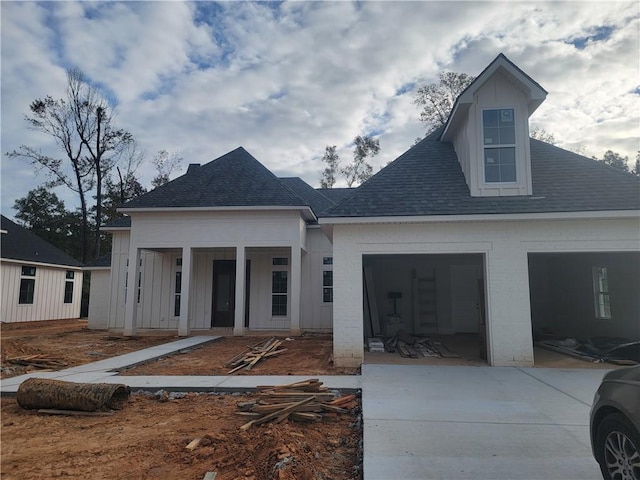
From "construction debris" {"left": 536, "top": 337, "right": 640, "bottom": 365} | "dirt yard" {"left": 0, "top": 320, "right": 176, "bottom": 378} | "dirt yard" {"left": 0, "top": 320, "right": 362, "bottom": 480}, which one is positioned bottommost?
"dirt yard" {"left": 0, "top": 320, "right": 176, "bottom": 378}

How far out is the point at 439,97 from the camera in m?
25.1

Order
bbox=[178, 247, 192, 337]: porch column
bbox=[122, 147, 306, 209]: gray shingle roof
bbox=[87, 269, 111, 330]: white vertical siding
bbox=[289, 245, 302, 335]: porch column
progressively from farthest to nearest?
bbox=[87, 269, 111, 330]: white vertical siding, bbox=[122, 147, 306, 209]: gray shingle roof, bbox=[178, 247, 192, 337]: porch column, bbox=[289, 245, 302, 335]: porch column

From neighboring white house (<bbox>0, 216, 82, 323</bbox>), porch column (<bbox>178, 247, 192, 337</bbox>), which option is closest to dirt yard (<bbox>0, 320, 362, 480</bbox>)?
porch column (<bbox>178, 247, 192, 337</bbox>)

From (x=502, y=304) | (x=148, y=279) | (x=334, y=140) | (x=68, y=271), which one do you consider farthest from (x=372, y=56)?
(x=334, y=140)

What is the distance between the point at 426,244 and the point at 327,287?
706 cm

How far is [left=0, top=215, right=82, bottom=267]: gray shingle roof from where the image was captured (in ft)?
Result: 58.1

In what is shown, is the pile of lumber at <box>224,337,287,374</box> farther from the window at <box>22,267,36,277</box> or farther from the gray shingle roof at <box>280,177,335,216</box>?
the window at <box>22,267,36,277</box>

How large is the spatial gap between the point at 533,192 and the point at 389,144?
23553 millimetres

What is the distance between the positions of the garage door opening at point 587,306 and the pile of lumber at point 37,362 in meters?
10.7

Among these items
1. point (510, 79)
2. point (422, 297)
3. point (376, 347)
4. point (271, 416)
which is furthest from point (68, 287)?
point (510, 79)

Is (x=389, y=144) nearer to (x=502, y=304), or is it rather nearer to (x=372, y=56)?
(x=372, y=56)

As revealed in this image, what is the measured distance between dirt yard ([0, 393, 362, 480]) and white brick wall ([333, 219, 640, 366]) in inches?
127

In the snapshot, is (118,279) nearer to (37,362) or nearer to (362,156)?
(37,362)

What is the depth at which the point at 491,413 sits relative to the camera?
4.57 meters
